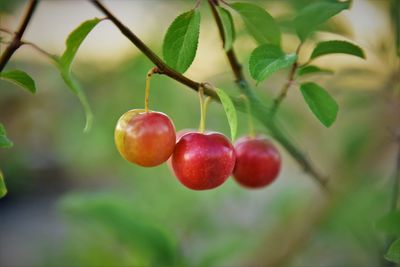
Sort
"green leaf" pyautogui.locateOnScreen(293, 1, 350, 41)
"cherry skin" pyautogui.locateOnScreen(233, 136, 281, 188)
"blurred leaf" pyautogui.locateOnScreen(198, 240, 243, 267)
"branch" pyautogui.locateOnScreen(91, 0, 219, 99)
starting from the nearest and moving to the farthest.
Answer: "branch" pyautogui.locateOnScreen(91, 0, 219, 99), "green leaf" pyautogui.locateOnScreen(293, 1, 350, 41), "cherry skin" pyautogui.locateOnScreen(233, 136, 281, 188), "blurred leaf" pyautogui.locateOnScreen(198, 240, 243, 267)

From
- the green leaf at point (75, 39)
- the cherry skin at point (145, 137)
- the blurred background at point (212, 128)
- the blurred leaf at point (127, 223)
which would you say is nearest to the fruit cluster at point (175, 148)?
the cherry skin at point (145, 137)

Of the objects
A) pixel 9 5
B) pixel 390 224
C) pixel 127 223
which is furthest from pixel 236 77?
pixel 9 5

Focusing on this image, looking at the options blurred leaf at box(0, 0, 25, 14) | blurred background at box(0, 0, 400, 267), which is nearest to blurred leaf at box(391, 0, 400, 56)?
blurred background at box(0, 0, 400, 267)

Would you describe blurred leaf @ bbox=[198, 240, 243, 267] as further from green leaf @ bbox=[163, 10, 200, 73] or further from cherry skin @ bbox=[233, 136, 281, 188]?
green leaf @ bbox=[163, 10, 200, 73]

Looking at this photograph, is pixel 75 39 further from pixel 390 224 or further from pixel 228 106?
pixel 390 224

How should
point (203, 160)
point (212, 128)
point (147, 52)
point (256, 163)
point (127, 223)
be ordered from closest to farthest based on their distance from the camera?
point (147, 52)
point (203, 160)
point (256, 163)
point (127, 223)
point (212, 128)

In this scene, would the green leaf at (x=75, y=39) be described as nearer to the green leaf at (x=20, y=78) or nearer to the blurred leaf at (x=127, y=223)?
the green leaf at (x=20, y=78)

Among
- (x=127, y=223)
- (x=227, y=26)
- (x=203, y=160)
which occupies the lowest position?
(x=127, y=223)

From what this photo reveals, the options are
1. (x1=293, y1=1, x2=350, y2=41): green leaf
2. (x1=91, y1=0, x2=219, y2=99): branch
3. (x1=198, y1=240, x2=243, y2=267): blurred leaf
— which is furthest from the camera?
(x1=198, y1=240, x2=243, y2=267): blurred leaf
